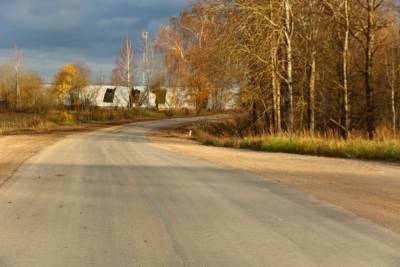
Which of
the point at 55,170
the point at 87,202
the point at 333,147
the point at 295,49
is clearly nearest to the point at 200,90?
the point at 295,49

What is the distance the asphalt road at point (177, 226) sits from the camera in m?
5.68

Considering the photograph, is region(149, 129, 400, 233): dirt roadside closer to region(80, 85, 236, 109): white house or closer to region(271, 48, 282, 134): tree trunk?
region(271, 48, 282, 134): tree trunk

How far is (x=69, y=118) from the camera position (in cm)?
5094

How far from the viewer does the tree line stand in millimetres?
27703

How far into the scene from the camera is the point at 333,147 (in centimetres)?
1991

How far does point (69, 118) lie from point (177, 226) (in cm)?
4559

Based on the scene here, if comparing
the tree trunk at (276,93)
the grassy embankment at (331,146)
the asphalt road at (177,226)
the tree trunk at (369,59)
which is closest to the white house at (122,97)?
the tree trunk at (276,93)

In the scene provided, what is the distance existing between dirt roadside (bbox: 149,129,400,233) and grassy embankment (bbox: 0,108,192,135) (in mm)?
27689

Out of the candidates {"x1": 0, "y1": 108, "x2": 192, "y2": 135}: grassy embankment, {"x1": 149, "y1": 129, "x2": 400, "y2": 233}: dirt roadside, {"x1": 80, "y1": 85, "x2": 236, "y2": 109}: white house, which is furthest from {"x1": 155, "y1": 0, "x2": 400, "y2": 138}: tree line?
{"x1": 80, "y1": 85, "x2": 236, "y2": 109}: white house

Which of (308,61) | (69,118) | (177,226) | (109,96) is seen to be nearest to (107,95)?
(109,96)

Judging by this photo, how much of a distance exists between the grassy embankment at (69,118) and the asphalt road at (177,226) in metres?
29.8

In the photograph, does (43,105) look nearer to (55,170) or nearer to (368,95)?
(368,95)

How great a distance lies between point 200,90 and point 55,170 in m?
37.8

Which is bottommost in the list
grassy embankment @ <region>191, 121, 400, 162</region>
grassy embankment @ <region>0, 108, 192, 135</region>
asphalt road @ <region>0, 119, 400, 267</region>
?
asphalt road @ <region>0, 119, 400, 267</region>
